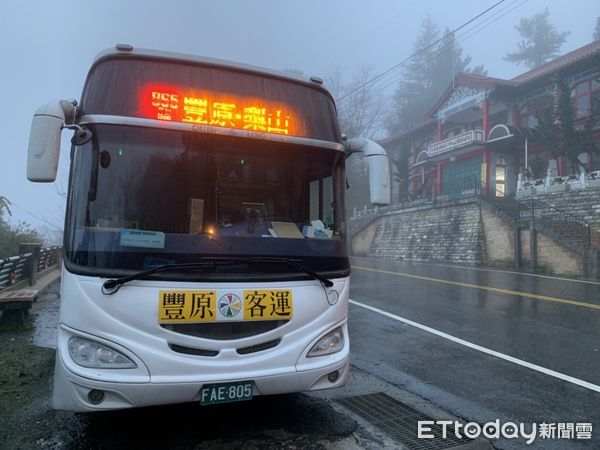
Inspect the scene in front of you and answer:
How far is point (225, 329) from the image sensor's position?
3.56m

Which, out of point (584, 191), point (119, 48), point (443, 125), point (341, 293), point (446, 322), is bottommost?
point (446, 322)

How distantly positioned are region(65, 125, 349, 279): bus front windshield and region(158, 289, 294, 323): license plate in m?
0.15

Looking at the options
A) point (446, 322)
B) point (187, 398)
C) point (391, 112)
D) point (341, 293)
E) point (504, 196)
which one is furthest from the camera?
point (391, 112)

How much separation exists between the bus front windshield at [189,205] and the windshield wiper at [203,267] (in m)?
0.04

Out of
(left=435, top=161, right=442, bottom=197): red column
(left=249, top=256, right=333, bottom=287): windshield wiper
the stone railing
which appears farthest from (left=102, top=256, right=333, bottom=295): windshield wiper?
(left=435, top=161, right=442, bottom=197): red column

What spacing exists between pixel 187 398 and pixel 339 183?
2305 mm

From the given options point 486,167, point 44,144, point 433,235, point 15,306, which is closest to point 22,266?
point 15,306

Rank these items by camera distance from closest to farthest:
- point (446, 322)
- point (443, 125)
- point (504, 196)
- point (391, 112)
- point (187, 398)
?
1. point (187, 398)
2. point (446, 322)
3. point (504, 196)
4. point (443, 125)
5. point (391, 112)

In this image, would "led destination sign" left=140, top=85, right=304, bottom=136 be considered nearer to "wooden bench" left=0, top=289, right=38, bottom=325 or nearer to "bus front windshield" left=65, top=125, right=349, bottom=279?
"bus front windshield" left=65, top=125, right=349, bottom=279

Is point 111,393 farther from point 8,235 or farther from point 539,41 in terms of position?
point 539,41

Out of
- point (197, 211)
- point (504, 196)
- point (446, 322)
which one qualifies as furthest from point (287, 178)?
point (504, 196)

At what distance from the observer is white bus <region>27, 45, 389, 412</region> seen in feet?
11.0

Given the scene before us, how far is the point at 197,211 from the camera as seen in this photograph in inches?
149

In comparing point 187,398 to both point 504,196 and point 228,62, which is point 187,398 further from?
point 504,196
